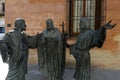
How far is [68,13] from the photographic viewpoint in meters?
11.1

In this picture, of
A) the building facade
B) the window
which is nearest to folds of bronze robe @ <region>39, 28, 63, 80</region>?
the building facade

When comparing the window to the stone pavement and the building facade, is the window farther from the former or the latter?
the stone pavement

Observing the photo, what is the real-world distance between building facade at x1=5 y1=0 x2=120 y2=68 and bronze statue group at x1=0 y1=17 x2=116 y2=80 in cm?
229

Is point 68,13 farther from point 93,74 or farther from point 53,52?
point 53,52

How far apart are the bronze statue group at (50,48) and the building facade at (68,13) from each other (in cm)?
229

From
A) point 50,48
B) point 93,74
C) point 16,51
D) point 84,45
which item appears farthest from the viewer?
point 93,74

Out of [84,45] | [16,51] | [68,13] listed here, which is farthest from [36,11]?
[84,45]

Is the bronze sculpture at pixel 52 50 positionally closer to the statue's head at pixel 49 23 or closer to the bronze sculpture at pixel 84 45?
the statue's head at pixel 49 23

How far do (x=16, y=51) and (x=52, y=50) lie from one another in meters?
0.78

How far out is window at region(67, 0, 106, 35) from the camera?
1109 centimetres

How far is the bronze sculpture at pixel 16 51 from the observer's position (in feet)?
27.3

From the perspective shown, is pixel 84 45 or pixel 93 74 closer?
pixel 84 45

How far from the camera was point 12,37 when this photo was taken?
834cm

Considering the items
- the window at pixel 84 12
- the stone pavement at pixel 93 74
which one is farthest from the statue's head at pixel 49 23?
the window at pixel 84 12
